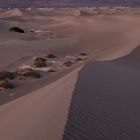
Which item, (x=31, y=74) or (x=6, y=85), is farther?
(x=31, y=74)

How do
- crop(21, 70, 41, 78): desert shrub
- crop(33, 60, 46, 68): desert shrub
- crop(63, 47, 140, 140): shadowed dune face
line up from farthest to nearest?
crop(33, 60, 46, 68): desert shrub, crop(21, 70, 41, 78): desert shrub, crop(63, 47, 140, 140): shadowed dune face

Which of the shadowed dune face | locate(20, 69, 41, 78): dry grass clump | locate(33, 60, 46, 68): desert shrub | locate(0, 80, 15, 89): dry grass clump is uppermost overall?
the shadowed dune face

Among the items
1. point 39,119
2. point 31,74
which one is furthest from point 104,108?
point 31,74

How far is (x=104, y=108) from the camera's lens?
33.1ft

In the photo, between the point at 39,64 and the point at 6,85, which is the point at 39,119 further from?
the point at 39,64

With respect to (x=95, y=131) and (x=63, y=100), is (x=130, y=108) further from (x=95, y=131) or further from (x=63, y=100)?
(x=95, y=131)

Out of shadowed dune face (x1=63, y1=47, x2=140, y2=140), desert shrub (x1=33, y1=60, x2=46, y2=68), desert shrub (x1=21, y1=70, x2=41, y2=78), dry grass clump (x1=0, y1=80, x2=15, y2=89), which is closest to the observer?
shadowed dune face (x1=63, y1=47, x2=140, y2=140)

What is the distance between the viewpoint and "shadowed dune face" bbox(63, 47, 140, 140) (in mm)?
7912

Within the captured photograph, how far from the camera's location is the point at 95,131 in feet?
25.9

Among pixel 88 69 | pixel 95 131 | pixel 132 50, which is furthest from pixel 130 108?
pixel 132 50

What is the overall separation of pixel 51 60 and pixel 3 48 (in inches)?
213

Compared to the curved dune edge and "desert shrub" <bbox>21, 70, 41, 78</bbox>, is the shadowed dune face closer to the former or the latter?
the curved dune edge

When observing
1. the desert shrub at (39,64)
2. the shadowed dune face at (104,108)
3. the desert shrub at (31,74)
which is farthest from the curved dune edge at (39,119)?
the desert shrub at (39,64)

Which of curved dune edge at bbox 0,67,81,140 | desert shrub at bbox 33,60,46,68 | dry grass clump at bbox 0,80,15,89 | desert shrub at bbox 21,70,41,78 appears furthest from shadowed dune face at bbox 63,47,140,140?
desert shrub at bbox 33,60,46,68
